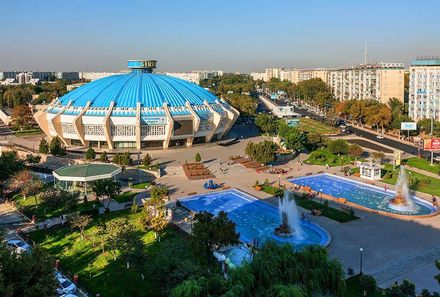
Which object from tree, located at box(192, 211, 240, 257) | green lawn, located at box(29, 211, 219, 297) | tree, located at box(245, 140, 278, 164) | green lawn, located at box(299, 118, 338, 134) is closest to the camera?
green lawn, located at box(29, 211, 219, 297)

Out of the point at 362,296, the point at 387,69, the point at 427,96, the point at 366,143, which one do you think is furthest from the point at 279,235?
the point at 387,69

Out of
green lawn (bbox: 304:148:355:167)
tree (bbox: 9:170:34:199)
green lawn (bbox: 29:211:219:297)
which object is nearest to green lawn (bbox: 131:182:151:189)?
green lawn (bbox: 29:211:219:297)

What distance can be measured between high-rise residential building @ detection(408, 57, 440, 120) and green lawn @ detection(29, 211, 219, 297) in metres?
63.1

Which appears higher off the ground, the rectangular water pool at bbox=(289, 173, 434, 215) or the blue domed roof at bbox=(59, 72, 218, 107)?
the blue domed roof at bbox=(59, 72, 218, 107)

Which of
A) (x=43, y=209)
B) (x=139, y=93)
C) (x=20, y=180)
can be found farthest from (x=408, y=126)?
(x=20, y=180)

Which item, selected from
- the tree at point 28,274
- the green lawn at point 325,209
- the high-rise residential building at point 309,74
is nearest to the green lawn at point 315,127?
the green lawn at point 325,209

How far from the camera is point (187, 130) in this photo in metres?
60.8

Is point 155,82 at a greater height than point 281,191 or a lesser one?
greater

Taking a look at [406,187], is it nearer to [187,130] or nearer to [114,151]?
[187,130]

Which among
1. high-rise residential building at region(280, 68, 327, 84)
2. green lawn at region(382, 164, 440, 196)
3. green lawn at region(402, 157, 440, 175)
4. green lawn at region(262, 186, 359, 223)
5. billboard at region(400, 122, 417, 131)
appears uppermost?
high-rise residential building at region(280, 68, 327, 84)

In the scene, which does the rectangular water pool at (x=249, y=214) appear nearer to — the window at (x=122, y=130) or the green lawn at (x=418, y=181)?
the green lawn at (x=418, y=181)

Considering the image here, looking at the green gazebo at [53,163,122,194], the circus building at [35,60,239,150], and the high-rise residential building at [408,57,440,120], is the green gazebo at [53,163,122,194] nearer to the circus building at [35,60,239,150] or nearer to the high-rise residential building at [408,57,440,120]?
the circus building at [35,60,239,150]

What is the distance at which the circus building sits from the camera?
58.3 m

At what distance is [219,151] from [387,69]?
5451 cm
